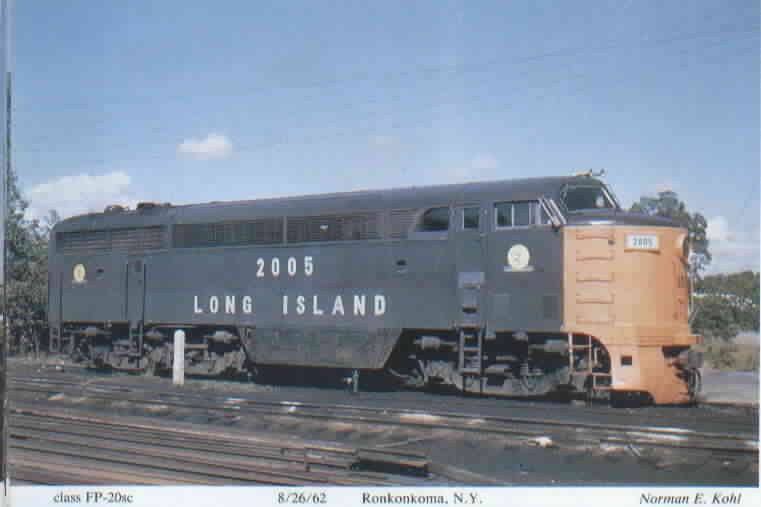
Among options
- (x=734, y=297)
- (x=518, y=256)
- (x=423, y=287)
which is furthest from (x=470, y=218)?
(x=734, y=297)

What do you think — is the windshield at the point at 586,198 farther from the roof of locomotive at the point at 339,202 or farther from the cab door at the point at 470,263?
the cab door at the point at 470,263

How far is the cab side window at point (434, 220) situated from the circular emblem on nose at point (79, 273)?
8362 mm

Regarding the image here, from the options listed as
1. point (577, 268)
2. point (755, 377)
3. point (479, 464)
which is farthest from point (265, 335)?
point (755, 377)

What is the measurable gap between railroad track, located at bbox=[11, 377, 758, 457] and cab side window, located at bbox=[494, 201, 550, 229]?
10.3 feet

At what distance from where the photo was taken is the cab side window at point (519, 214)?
11.4 metres

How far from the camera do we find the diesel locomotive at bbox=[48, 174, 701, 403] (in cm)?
1081

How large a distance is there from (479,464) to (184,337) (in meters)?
8.72

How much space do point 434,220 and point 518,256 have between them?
1561mm

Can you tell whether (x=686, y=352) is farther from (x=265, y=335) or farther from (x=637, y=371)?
(x=265, y=335)

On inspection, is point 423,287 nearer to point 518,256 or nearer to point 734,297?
point 518,256

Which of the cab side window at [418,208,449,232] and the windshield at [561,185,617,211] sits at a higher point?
the windshield at [561,185,617,211]

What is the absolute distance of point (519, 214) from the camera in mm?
11578

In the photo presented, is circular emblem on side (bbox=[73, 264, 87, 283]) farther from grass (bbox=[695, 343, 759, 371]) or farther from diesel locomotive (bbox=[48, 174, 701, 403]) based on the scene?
grass (bbox=[695, 343, 759, 371])

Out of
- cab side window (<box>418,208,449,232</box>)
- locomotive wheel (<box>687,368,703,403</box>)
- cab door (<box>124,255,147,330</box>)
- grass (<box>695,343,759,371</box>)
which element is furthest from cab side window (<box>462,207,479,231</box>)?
cab door (<box>124,255,147,330</box>)
